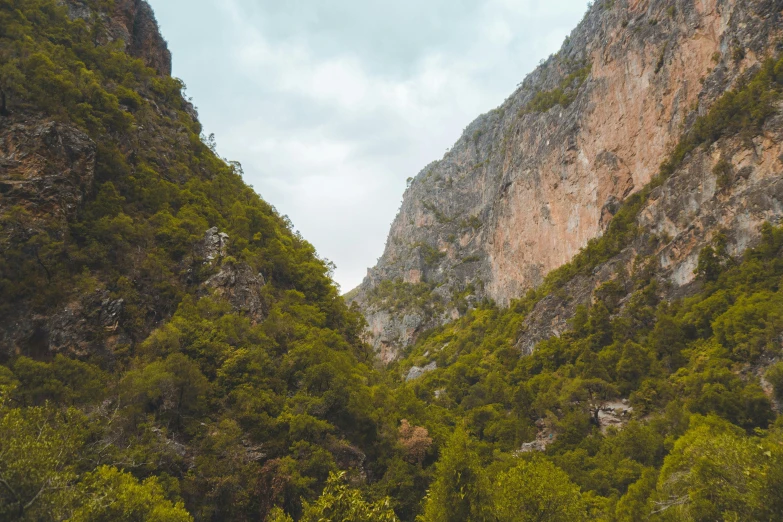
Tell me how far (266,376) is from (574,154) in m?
63.1

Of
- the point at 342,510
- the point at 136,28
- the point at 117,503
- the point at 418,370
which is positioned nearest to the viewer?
the point at 117,503

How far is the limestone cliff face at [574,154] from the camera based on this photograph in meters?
50.2

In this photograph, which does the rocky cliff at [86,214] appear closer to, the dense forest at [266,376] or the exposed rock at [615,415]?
the dense forest at [266,376]

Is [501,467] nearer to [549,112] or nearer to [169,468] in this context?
[169,468]

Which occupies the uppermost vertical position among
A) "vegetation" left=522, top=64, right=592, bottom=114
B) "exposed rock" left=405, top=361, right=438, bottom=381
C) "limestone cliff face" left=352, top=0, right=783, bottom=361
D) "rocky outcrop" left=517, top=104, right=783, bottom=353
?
"vegetation" left=522, top=64, right=592, bottom=114

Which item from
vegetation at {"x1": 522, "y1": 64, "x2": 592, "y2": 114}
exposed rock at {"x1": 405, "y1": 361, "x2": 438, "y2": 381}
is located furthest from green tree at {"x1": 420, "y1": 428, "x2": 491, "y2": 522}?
vegetation at {"x1": 522, "y1": 64, "x2": 592, "y2": 114}

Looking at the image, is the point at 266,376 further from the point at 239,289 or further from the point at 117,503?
the point at 117,503

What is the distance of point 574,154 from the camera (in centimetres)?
7150

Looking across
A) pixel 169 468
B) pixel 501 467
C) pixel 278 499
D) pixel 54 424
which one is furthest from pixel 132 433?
pixel 501 467

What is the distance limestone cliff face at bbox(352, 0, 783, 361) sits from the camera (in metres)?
50.2

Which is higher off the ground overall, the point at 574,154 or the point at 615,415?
the point at 574,154

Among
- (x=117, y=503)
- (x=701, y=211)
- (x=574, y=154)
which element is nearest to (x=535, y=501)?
(x=117, y=503)

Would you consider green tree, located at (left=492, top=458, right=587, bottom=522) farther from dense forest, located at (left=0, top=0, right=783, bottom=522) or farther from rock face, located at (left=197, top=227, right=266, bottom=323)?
rock face, located at (left=197, top=227, right=266, bottom=323)

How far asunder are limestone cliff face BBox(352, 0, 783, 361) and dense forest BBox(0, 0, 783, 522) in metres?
6.64
